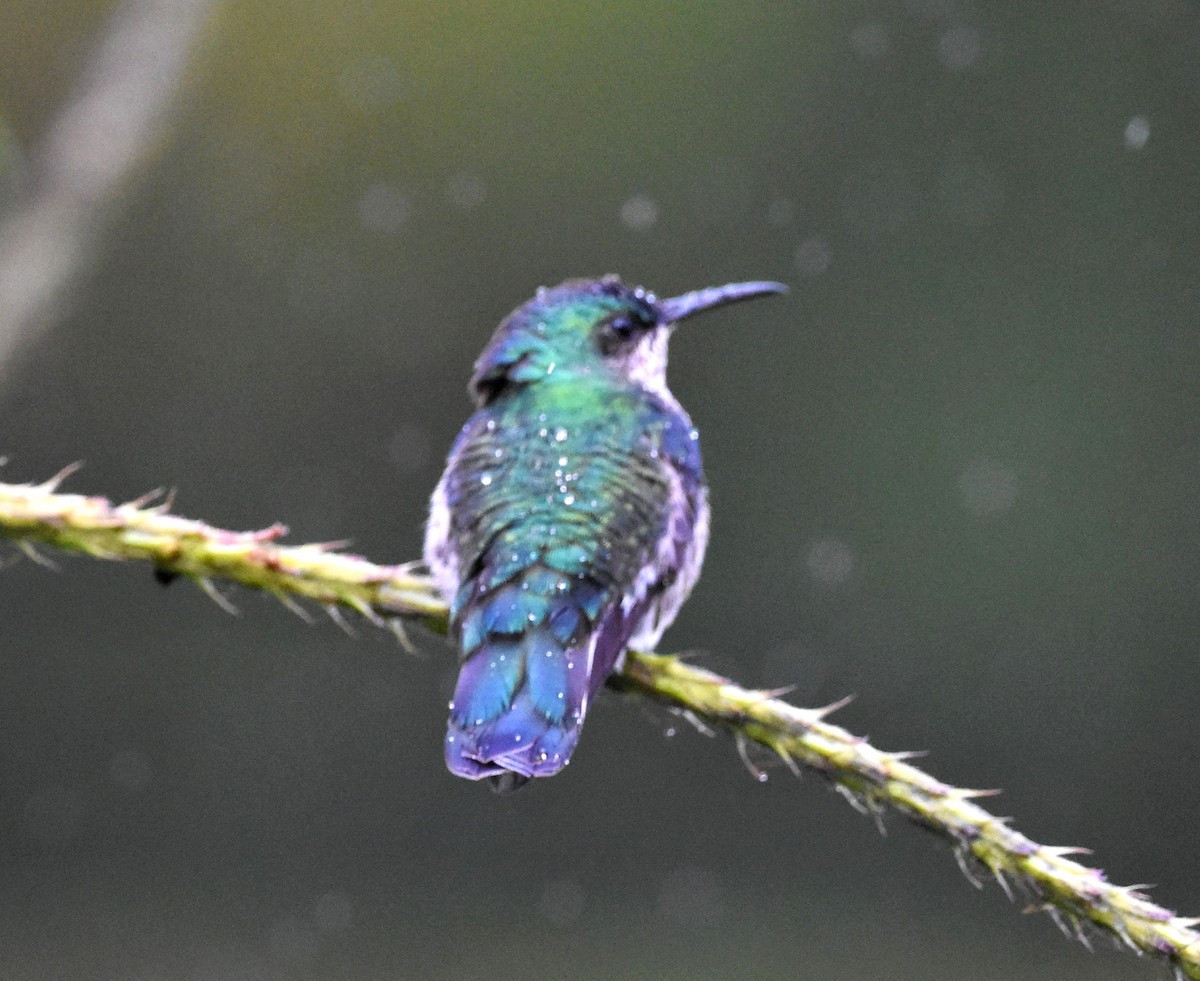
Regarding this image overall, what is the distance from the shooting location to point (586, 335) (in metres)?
3.90

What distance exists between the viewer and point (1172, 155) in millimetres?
13000

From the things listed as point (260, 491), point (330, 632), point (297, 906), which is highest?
point (260, 491)

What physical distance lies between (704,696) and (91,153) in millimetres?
1477

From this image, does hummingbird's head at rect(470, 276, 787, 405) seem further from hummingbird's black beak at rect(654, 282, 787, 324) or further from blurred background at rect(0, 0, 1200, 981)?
blurred background at rect(0, 0, 1200, 981)

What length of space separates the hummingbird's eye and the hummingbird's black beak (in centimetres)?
7

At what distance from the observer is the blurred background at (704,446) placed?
1142 cm

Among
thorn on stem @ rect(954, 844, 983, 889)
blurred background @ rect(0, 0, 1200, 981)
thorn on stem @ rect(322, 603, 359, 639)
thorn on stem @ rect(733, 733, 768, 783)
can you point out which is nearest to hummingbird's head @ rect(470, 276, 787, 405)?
thorn on stem @ rect(322, 603, 359, 639)

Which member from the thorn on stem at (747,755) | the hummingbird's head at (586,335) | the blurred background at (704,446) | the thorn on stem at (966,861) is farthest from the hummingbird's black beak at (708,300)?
the blurred background at (704,446)

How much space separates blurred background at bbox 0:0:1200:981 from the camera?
37.5ft

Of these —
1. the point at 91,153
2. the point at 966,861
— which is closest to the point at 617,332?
the point at 91,153

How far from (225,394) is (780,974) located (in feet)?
16.0

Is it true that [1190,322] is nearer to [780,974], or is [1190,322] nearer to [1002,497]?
[1002,497]

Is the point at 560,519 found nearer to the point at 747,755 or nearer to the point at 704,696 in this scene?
the point at 704,696

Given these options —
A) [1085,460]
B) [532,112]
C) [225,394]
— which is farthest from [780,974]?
[532,112]
